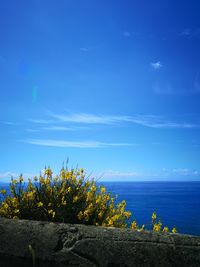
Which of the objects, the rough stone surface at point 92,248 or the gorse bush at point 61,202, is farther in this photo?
the gorse bush at point 61,202

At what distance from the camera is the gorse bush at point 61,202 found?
427 centimetres

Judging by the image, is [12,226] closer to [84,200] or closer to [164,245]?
[164,245]

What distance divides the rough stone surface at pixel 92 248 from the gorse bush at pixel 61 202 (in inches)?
58.3

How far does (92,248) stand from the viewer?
238cm

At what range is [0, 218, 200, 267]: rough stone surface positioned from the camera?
231cm

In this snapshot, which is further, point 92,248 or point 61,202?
point 61,202

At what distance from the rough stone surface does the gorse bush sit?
1.48 m

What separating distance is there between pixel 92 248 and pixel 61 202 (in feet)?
7.45

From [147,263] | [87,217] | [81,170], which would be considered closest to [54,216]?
[87,217]

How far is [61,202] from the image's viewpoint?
14.9ft

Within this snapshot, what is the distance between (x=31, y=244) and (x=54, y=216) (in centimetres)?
186

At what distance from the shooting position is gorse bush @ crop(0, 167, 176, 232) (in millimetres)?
4270

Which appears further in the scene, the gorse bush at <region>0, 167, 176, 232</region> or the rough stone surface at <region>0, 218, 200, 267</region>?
the gorse bush at <region>0, 167, 176, 232</region>

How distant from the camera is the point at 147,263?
2.29m
